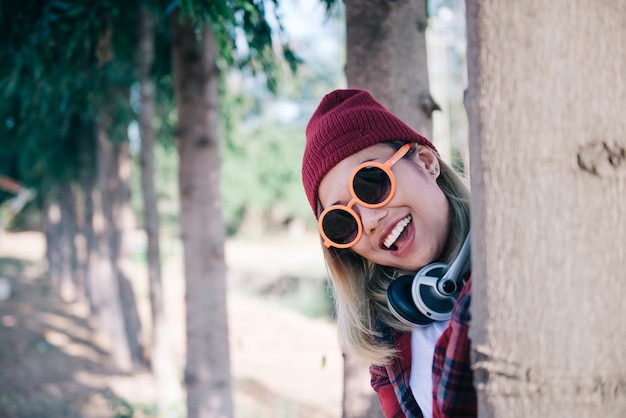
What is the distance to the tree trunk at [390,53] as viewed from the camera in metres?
2.19

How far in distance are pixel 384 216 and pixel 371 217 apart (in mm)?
33

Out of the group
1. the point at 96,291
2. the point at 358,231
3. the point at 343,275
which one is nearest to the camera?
the point at 358,231

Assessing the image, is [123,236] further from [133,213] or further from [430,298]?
[430,298]

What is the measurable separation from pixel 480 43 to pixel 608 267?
1.14ft

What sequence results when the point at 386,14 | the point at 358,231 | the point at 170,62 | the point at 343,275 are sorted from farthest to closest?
the point at 170,62, the point at 386,14, the point at 343,275, the point at 358,231

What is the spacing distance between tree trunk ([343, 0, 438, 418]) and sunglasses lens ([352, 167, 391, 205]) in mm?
853

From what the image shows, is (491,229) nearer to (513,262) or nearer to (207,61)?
(513,262)

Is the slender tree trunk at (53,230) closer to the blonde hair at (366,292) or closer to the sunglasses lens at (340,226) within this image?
the blonde hair at (366,292)

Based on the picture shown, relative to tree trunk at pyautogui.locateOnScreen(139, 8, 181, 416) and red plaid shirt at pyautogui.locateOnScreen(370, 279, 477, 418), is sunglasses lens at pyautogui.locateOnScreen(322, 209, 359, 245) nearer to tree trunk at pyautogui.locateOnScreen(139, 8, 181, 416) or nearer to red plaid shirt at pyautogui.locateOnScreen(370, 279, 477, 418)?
red plaid shirt at pyautogui.locateOnScreen(370, 279, 477, 418)

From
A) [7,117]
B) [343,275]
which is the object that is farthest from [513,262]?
[7,117]

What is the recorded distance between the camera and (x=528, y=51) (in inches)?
29.0

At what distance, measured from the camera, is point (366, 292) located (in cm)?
168

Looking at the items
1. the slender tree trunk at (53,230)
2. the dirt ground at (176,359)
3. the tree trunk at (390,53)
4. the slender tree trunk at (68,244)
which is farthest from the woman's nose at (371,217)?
the slender tree trunk at (53,230)

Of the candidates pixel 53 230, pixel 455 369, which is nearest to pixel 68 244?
pixel 53 230
